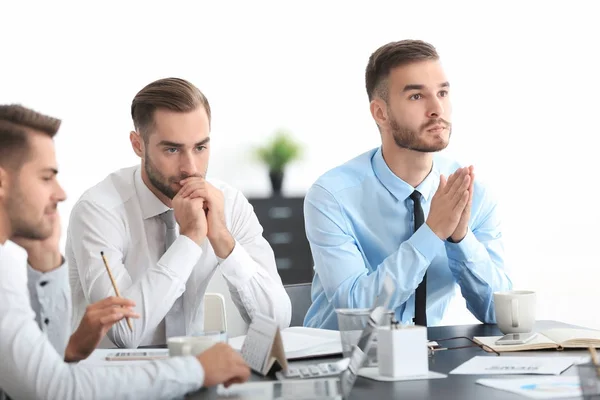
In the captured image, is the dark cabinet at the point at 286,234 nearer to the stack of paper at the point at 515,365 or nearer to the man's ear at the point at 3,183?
the stack of paper at the point at 515,365

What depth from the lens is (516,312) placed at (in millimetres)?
2055

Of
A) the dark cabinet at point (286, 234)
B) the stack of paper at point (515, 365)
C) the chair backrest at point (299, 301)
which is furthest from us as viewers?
the dark cabinet at point (286, 234)

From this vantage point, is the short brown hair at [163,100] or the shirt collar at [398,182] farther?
the shirt collar at [398,182]

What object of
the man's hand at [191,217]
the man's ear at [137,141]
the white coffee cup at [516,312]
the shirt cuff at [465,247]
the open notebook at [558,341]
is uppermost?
the man's ear at [137,141]

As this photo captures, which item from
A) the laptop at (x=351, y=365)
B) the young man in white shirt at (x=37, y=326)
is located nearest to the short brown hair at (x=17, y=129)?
the young man in white shirt at (x=37, y=326)

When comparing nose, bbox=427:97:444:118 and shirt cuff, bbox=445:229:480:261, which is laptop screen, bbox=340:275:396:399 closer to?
shirt cuff, bbox=445:229:480:261

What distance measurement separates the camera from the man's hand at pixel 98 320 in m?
1.74

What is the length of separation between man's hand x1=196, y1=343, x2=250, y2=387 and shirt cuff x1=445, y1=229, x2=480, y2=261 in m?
1.06

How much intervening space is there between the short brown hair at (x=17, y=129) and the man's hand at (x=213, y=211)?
831 mm

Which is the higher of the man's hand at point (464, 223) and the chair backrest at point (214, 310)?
the man's hand at point (464, 223)

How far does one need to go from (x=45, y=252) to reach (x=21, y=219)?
6.3 inches

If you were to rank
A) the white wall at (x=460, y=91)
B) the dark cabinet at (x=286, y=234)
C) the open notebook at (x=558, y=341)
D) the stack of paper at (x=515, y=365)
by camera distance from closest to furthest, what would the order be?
1. the stack of paper at (x=515, y=365)
2. the open notebook at (x=558, y=341)
3. the dark cabinet at (x=286, y=234)
4. the white wall at (x=460, y=91)

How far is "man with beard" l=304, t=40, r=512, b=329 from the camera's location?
2.39 m

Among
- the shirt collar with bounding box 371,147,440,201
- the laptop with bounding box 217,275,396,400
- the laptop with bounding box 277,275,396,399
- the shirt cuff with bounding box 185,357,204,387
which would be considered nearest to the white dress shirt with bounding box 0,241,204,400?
the shirt cuff with bounding box 185,357,204,387
